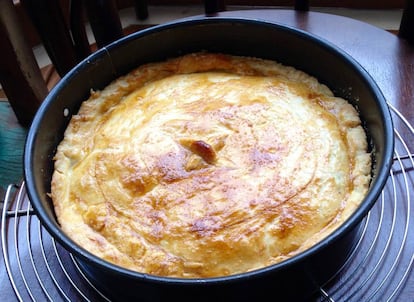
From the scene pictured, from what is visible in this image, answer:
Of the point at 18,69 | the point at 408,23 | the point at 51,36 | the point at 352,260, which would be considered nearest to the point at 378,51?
the point at 408,23

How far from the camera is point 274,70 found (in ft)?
6.12

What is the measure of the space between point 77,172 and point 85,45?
129 cm

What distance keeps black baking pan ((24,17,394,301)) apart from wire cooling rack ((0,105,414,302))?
5cm

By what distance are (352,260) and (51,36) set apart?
6.44 ft

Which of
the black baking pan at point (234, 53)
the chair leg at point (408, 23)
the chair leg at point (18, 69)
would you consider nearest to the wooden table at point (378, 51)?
the chair leg at point (408, 23)

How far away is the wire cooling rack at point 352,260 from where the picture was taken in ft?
4.41

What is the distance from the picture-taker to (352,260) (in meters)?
1.40

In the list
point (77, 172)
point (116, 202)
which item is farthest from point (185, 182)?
point (77, 172)

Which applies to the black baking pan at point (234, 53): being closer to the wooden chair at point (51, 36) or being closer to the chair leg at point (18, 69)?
the wooden chair at point (51, 36)

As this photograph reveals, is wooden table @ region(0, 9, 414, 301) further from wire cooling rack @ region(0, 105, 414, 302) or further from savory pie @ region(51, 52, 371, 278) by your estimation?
savory pie @ region(51, 52, 371, 278)

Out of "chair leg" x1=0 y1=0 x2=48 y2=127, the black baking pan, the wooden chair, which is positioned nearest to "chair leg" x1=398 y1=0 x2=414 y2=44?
the wooden chair

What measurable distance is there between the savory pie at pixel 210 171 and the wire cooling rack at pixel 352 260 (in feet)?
0.47

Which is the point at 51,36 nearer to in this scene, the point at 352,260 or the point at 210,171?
the point at 210,171

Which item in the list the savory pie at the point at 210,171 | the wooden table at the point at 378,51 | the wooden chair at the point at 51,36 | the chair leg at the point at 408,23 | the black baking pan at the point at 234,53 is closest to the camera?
the black baking pan at the point at 234,53
